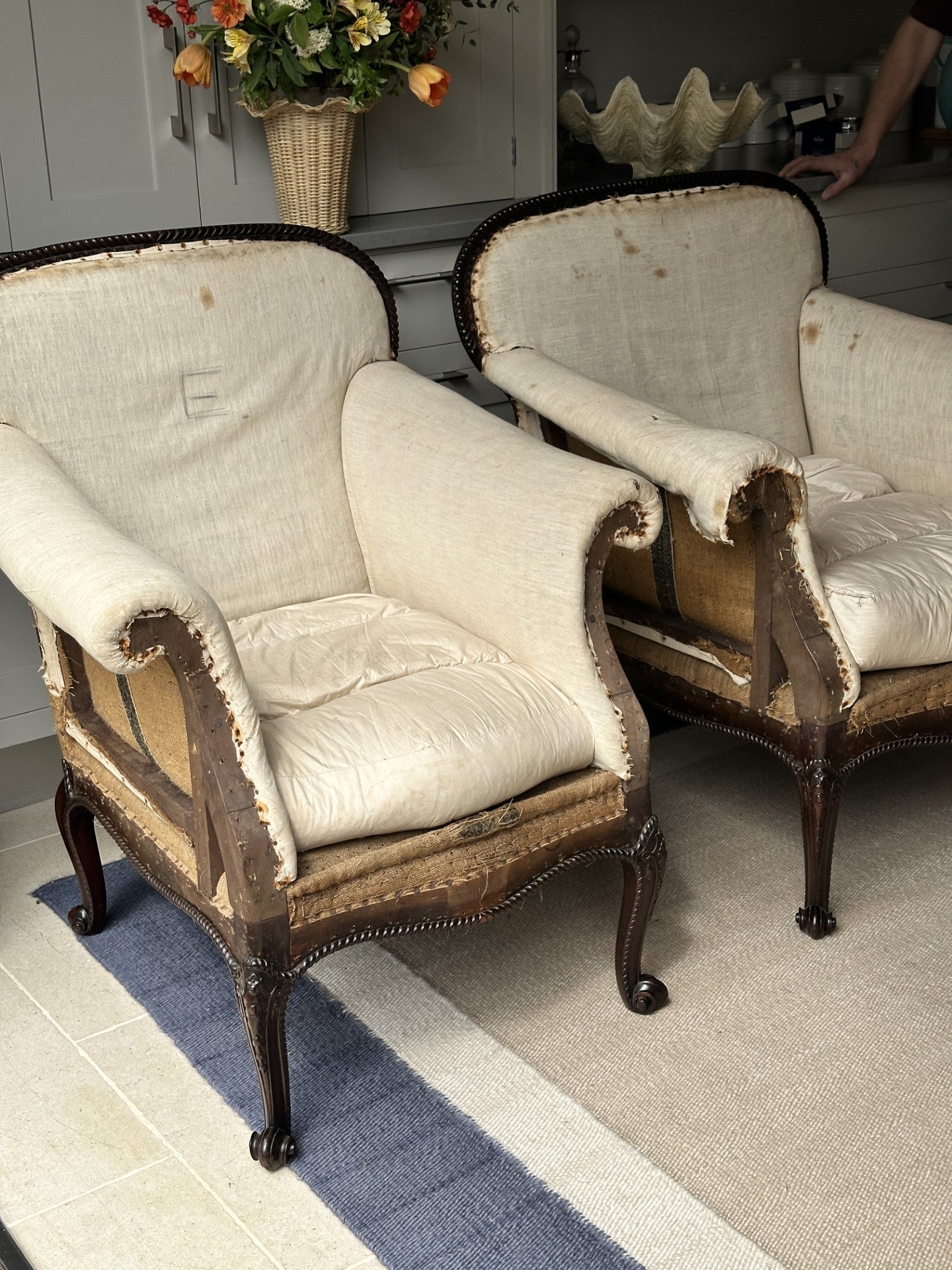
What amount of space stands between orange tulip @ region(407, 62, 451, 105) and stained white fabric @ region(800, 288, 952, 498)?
76cm

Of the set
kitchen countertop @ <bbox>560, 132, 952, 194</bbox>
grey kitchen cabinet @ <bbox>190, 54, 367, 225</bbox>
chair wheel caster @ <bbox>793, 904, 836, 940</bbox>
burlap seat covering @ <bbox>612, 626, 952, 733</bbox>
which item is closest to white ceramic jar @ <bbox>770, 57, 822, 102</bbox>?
kitchen countertop @ <bbox>560, 132, 952, 194</bbox>

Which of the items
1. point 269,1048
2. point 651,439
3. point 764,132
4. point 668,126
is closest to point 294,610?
point 651,439

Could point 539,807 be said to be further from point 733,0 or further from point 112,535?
point 733,0

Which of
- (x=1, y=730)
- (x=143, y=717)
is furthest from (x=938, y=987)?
(x=1, y=730)

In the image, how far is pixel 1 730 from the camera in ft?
7.84

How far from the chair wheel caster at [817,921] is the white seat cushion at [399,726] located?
1.64ft

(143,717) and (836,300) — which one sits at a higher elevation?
(836,300)

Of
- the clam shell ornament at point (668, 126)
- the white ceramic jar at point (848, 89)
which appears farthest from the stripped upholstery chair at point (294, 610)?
the white ceramic jar at point (848, 89)

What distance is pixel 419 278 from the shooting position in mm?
2473

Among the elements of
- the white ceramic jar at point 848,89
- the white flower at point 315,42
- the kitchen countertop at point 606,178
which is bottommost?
the kitchen countertop at point 606,178

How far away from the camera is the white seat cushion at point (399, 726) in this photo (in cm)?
148

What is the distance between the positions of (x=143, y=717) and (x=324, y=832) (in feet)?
0.97

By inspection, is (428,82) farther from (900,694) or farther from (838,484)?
(900,694)

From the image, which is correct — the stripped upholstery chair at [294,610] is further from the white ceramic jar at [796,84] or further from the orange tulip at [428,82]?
the white ceramic jar at [796,84]
